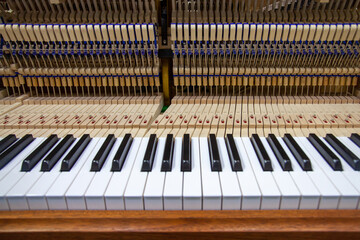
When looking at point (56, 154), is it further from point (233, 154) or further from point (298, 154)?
point (298, 154)

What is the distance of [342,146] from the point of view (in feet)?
5.32

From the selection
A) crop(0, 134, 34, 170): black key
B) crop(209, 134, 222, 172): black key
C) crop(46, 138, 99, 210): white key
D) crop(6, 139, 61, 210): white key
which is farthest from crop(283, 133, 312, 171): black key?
crop(0, 134, 34, 170): black key

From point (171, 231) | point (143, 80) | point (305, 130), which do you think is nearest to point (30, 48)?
point (143, 80)

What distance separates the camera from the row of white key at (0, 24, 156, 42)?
2.47 metres

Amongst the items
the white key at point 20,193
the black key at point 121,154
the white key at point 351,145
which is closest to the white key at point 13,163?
the white key at point 20,193

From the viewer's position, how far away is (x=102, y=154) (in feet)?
5.15

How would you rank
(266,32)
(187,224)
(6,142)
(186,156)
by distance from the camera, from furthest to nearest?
1. (266,32)
2. (6,142)
3. (186,156)
4. (187,224)

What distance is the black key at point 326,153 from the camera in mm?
1440

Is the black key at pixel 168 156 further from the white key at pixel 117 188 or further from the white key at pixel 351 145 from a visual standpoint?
the white key at pixel 351 145

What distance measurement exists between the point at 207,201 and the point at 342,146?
942 mm

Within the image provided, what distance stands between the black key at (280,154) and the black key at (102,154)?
3.32 ft

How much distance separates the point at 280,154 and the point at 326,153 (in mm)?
274

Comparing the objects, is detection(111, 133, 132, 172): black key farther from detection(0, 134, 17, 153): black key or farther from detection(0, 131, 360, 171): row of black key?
detection(0, 134, 17, 153): black key

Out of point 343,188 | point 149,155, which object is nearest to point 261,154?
point 343,188
